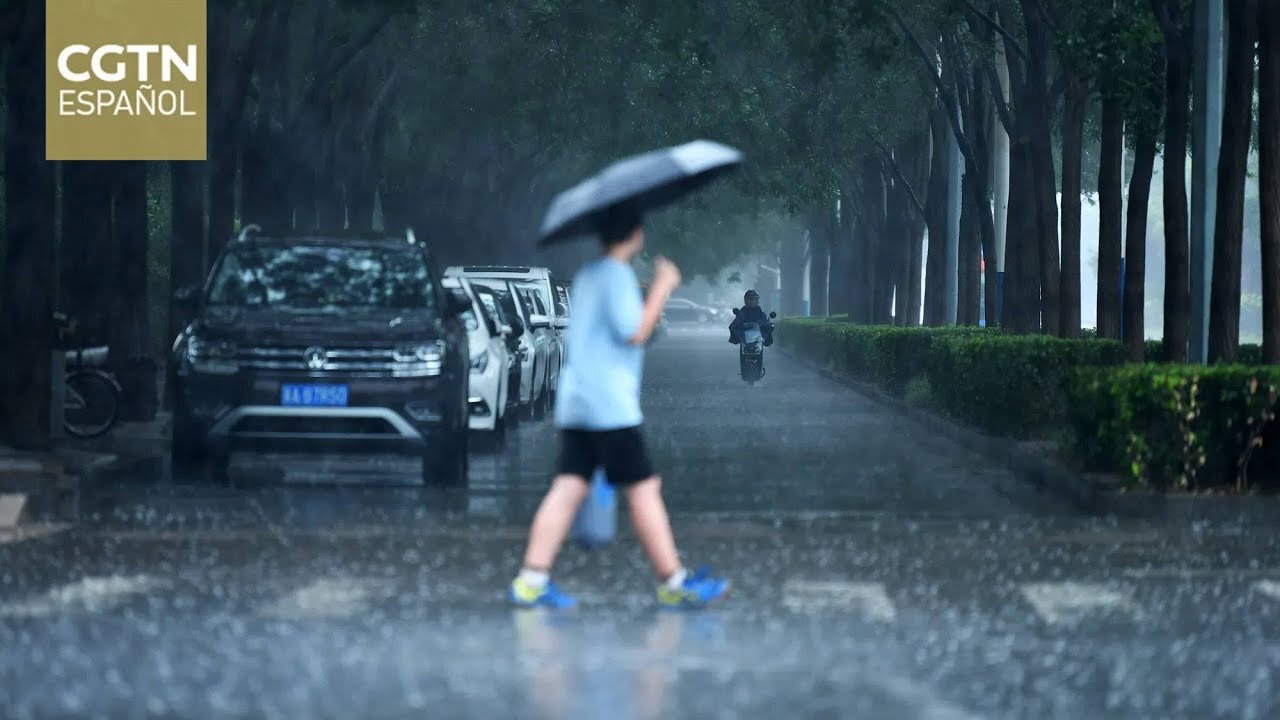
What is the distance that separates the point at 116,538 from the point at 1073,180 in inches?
677

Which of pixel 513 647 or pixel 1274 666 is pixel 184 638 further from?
pixel 1274 666

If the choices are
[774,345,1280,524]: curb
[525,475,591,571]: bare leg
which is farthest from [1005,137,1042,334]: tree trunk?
[525,475,591,571]: bare leg

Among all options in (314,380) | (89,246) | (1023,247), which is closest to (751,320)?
(1023,247)

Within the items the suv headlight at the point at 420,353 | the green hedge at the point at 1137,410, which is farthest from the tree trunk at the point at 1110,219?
the suv headlight at the point at 420,353

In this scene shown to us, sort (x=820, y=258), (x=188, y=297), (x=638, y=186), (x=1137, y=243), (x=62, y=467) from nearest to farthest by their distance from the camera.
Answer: (x=638, y=186)
(x=188, y=297)
(x=62, y=467)
(x=1137, y=243)
(x=820, y=258)

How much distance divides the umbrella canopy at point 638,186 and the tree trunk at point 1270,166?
10.3 meters

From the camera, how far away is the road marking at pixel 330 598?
10.4m

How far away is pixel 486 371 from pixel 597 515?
41.2 feet

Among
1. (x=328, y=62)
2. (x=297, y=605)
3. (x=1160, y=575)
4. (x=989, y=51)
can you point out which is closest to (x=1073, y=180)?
(x=989, y=51)

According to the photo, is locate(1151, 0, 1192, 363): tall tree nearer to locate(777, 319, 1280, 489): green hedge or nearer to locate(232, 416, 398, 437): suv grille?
locate(777, 319, 1280, 489): green hedge

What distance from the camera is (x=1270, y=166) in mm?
20328

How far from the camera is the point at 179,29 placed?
25188 mm

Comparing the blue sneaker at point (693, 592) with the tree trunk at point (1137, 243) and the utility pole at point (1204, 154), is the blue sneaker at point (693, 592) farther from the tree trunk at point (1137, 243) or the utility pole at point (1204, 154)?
the tree trunk at point (1137, 243)

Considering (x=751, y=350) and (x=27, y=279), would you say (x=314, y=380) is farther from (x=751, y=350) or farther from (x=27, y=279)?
(x=751, y=350)
